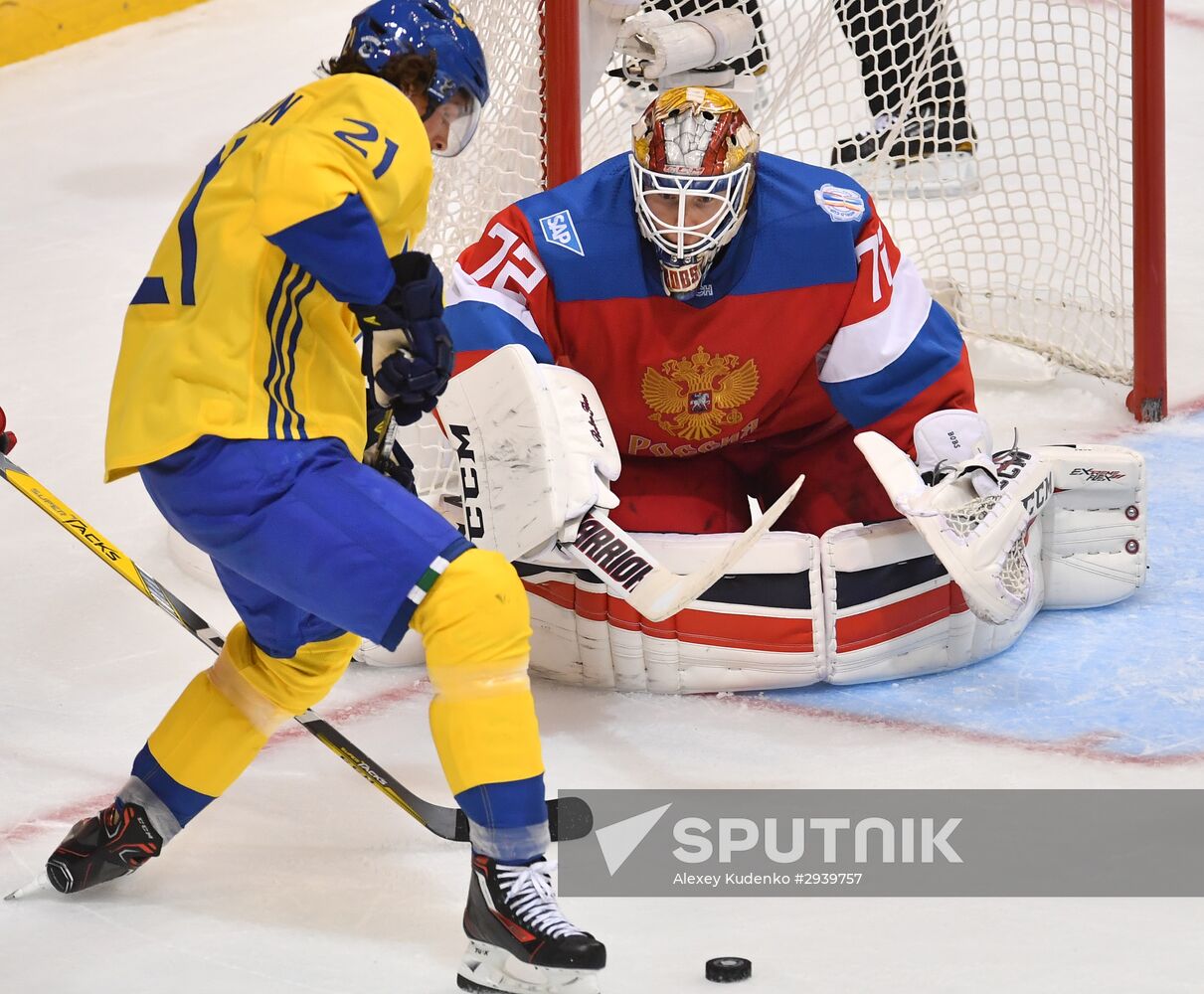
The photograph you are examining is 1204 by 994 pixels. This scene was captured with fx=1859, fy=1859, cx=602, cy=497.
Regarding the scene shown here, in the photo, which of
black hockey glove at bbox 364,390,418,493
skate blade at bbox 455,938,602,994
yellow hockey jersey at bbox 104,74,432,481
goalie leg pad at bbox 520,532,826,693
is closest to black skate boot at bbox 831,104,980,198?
goalie leg pad at bbox 520,532,826,693

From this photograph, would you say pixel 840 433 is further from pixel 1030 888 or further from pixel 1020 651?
pixel 1030 888

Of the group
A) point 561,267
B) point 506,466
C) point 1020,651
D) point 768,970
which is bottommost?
point 1020,651

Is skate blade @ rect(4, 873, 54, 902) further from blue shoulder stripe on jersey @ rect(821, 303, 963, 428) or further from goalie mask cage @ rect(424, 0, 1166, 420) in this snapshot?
goalie mask cage @ rect(424, 0, 1166, 420)

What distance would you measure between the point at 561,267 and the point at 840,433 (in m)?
0.63

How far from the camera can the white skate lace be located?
2.07m

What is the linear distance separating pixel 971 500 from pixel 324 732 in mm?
1124

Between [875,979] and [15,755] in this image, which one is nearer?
[875,979]

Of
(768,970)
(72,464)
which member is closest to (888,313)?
(768,970)

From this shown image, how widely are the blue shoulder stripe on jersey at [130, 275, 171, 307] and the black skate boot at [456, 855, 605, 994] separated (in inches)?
29.2

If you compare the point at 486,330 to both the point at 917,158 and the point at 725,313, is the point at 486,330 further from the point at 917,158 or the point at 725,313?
the point at 917,158

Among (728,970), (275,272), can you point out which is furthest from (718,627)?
(275,272)

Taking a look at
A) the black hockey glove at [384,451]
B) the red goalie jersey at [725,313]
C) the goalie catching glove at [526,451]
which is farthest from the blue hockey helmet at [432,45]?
the red goalie jersey at [725,313]

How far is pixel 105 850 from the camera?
7.89ft

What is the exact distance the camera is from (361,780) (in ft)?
9.15
